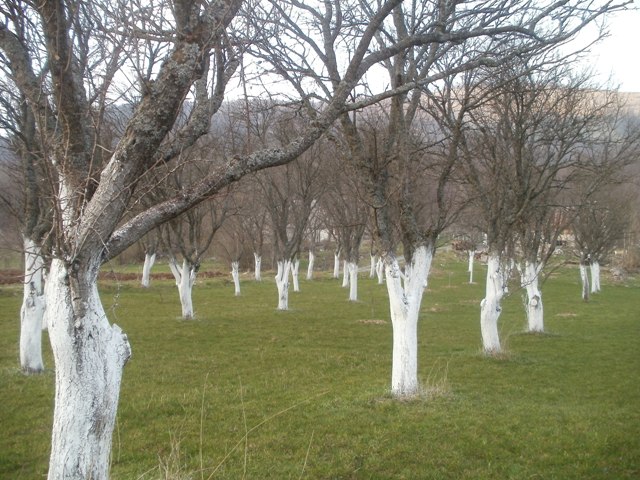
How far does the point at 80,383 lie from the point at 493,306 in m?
11.4

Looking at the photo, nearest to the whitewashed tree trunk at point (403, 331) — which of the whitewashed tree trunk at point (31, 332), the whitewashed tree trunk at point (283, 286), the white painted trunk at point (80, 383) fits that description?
the white painted trunk at point (80, 383)

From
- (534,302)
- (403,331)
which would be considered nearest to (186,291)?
(534,302)

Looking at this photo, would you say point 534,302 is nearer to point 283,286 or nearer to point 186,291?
point 283,286

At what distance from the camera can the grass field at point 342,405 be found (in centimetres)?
559

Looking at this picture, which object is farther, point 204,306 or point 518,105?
point 204,306

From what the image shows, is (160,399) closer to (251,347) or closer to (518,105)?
(251,347)

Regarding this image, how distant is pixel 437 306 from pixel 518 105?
13826 mm

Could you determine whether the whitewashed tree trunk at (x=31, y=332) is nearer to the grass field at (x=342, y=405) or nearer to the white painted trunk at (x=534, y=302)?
the grass field at (x=342, y=405)

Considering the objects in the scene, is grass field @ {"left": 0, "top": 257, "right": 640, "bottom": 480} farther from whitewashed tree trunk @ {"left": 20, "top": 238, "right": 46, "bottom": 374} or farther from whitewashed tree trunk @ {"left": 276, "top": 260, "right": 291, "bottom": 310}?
whitewashed tree trunk @ {"left": 276, "top": 260, "right": 291, "bottom": 310}

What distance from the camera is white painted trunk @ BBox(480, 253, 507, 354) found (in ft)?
43.4

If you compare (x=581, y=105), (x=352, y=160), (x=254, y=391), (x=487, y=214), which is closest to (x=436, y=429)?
(x=254, y=391)

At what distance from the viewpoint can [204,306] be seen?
947 inches

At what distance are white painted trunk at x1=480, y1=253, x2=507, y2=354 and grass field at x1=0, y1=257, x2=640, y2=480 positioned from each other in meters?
0.55

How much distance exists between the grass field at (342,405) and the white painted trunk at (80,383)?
0.40m
